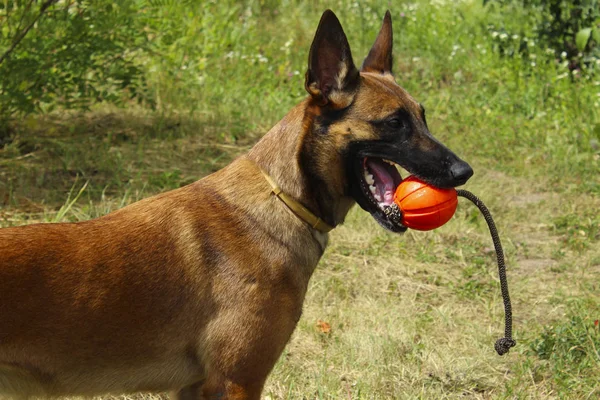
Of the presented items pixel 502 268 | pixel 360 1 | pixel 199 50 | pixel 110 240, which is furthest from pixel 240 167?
pixel 360 1

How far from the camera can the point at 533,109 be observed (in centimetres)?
806

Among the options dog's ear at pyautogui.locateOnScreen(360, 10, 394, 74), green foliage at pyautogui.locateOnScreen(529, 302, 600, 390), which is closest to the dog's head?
dog's ear at pyautogui.locateOnScreen(360, 10, 394, 74)

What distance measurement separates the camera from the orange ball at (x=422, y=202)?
320 cm

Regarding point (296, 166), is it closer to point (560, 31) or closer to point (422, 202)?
point (422, 202)

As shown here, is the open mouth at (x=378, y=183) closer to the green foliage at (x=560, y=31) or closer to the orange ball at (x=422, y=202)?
the orange ball at (x=422, y=202)

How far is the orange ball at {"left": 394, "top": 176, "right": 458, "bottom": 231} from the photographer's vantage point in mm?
3199

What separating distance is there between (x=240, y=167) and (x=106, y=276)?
717mm

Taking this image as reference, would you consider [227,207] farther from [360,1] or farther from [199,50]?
[360,1]

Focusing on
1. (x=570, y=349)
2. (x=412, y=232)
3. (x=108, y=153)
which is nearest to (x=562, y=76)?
(x=412, y=232)

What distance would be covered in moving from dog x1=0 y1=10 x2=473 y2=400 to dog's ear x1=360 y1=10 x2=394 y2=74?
8.5 inches

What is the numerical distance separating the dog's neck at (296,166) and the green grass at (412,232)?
0.99 metres

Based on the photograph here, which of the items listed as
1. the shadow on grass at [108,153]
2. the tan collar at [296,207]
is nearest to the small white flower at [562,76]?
the shadow on grass at [108,153]

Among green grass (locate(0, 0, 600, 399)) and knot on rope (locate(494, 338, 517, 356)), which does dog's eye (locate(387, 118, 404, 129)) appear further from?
green grass (locate(0, 0, 600, 399))

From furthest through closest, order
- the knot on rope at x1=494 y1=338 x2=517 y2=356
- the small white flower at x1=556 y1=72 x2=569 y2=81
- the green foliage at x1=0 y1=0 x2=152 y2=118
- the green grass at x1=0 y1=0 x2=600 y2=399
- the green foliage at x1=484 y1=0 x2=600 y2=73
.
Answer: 1. the green foliage at x1=484 y1=0 x2=600 y2=73
2. the small white flower at x1=556 y1=72 x2=569 y2=81
3. the green foliage at x1=0 y1=0 x2=152 y2=118
4. the green grass at x1=0 y1=0 x2=600 y2=399
5. the knot on rope at x1=494 y1=338 x2=517 y2=356
